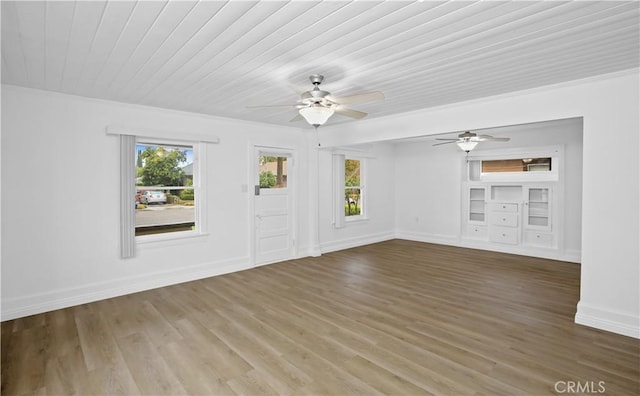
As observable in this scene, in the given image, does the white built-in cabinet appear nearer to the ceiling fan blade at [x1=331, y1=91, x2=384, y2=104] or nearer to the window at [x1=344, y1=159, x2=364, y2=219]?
the window at [x1=344, y1=159, x2=364, y2=219]

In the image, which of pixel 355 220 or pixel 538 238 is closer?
pixel 538 238

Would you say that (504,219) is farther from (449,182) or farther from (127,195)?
(127,195)

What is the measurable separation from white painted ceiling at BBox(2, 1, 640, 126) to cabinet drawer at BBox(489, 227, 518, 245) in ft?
13.5

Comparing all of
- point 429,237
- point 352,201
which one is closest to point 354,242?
point 352,201

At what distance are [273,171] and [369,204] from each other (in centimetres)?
291

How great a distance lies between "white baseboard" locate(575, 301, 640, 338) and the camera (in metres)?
3.09

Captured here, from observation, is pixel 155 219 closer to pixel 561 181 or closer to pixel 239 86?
pixel 239 86

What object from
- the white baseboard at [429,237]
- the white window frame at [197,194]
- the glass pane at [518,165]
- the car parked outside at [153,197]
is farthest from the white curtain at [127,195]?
the glass pane at [518,165]

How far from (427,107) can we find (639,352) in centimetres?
331

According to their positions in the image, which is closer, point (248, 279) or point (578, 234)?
point (248, 279)

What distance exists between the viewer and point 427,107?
4.45 metres

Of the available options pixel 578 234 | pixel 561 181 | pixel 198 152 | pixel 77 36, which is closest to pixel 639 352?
pixel 578 234

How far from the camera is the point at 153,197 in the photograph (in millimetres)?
4672

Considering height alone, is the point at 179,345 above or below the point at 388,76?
below
